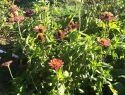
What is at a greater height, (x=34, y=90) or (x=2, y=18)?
(x=2, y=18)

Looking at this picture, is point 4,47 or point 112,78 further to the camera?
point 4,47

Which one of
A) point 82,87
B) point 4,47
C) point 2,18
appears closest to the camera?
point 82,87

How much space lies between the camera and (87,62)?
4.19 metres

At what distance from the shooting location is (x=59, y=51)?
450 centimetres

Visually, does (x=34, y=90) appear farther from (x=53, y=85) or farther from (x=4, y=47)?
(x=4, y=47)

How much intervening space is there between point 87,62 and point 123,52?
0.69 m

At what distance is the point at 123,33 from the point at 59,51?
3.51 feet

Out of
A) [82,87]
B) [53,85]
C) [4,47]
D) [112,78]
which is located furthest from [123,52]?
[4,47]

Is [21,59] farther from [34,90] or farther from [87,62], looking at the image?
[87,62]

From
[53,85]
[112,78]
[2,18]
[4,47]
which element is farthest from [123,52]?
[2,18]

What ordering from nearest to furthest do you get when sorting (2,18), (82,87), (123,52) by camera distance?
(82,87) < (123,52) < (2,18)

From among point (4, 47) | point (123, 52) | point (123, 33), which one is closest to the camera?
point (123, 52)

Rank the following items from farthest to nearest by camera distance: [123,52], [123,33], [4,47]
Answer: [4,47]
[123,33]
[123,52]

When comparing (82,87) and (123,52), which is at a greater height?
(123,52)
